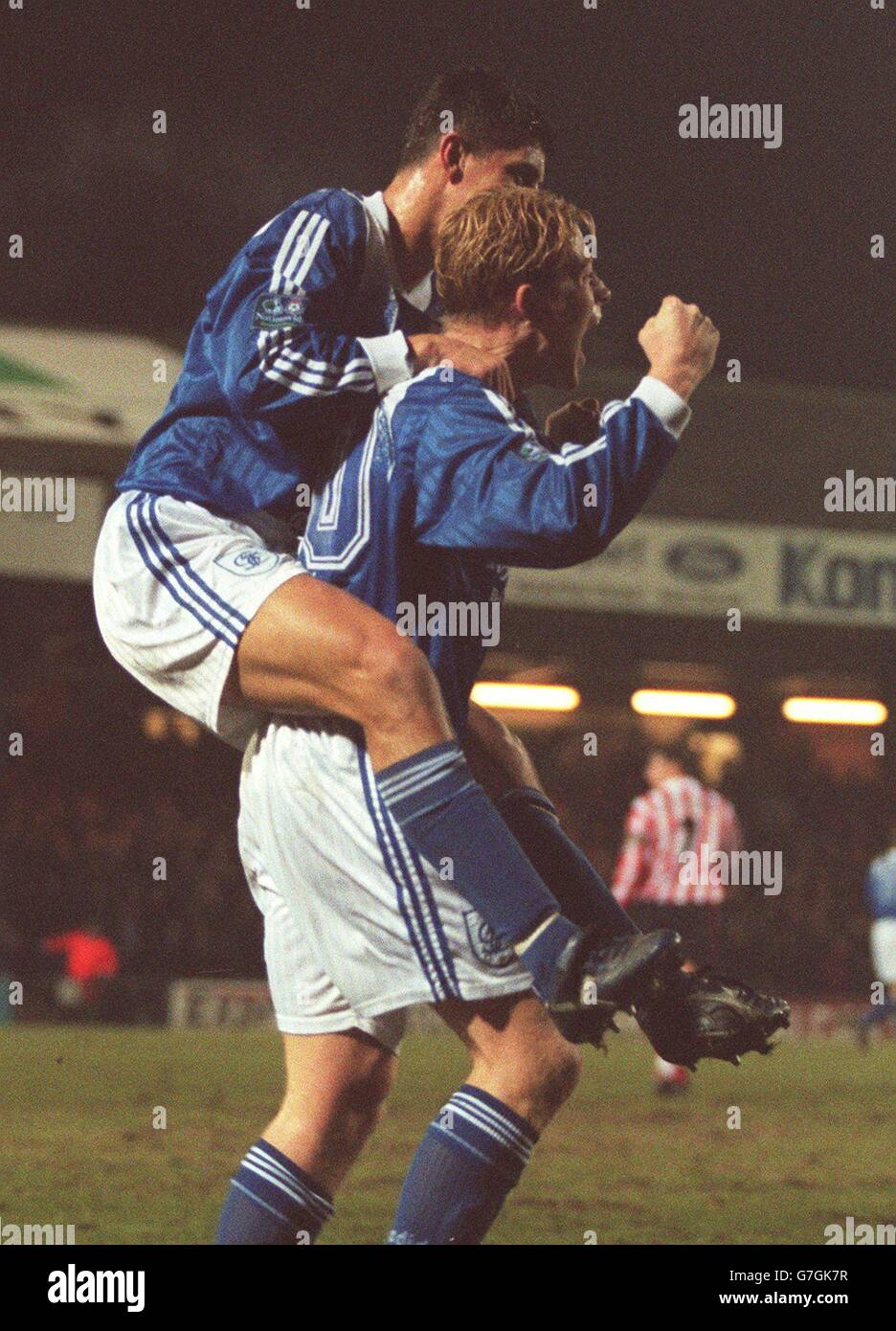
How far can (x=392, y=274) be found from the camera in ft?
8.50

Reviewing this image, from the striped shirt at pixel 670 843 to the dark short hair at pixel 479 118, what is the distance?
264 inches

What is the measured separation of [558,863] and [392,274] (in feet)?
2.90

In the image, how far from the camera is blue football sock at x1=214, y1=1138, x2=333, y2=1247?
2.33 m

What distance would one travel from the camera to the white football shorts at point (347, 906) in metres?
2.15

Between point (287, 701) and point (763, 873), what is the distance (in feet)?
47.4

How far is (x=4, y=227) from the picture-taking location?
12.7 meters

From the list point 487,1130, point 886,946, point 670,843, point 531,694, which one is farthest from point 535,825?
point 531,694

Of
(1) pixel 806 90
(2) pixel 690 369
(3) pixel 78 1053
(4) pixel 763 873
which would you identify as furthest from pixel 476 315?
(4) pixel 763 873

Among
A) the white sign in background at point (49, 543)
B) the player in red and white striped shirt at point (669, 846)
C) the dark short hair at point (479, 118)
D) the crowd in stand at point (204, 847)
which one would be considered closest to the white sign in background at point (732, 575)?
the crowd in stand at point (204, 847)

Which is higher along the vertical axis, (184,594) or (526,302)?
(526,302)

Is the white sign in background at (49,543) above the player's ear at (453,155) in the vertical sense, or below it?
above

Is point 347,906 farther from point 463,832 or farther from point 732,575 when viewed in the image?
point 732,575

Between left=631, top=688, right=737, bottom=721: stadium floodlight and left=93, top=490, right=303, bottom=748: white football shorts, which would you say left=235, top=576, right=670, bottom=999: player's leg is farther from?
left=631, top=688, right=737, bottom=721: stadium floodlight

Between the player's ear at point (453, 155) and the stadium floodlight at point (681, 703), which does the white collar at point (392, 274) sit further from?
the stadium floodlight at point (681, 703)
